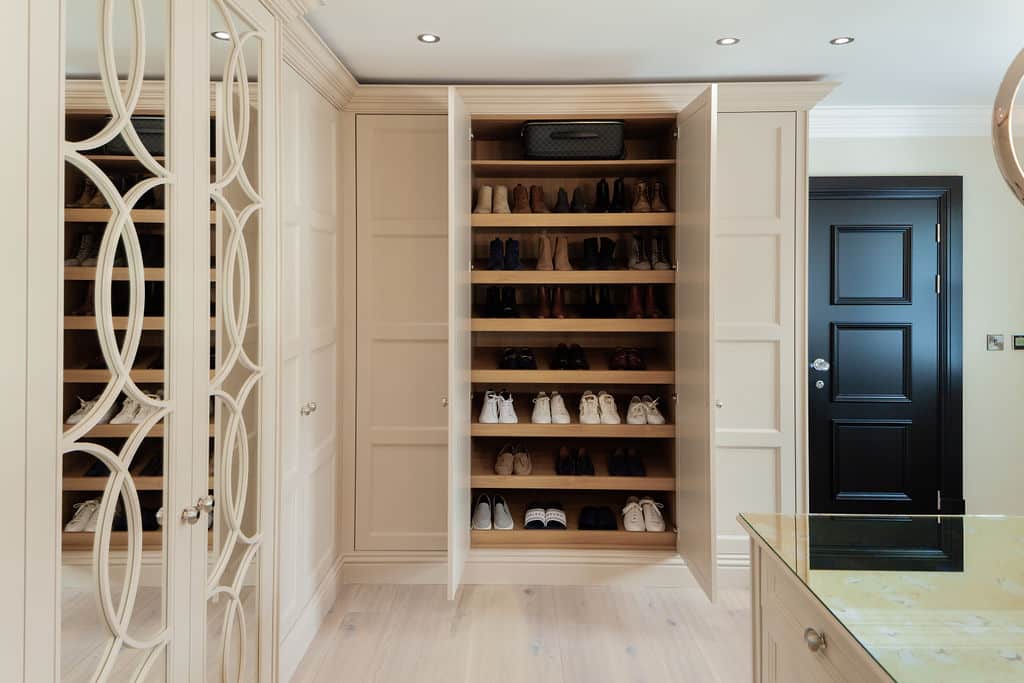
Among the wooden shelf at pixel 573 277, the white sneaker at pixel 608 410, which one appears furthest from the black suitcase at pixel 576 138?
the white sneaker at pixel 608 410

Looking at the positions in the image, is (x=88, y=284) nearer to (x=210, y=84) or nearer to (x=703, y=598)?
(x=210, y=84)

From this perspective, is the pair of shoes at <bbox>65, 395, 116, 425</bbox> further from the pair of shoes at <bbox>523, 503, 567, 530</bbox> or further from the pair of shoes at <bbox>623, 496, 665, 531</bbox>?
the pair of shoes at <bbox>623, 496, 665, 531</bbox>

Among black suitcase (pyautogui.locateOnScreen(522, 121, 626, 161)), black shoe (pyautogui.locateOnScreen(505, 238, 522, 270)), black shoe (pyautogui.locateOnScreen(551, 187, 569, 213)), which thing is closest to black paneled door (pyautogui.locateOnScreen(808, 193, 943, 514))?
black suitcase (pyautogui.locateOnScreen(522, 121, 626, 161))

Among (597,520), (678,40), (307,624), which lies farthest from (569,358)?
(307,624)

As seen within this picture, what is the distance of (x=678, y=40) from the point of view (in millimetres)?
2438

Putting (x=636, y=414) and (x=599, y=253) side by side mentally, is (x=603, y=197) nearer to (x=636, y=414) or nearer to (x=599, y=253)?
(x=599, y=253)

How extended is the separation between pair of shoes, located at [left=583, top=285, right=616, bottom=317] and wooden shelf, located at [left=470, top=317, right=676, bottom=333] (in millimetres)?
137

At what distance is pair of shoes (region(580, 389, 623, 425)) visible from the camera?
9.79 feet

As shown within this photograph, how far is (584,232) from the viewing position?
3.24m

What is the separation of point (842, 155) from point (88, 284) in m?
3.51

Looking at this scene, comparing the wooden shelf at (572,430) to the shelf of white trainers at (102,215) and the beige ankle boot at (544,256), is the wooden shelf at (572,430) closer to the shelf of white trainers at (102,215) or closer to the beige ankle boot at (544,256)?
the beige ankle boot at (544,256)

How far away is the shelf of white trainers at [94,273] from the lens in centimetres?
100

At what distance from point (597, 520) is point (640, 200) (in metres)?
1.47

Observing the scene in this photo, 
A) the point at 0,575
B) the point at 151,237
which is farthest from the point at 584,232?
the point at 0,575
